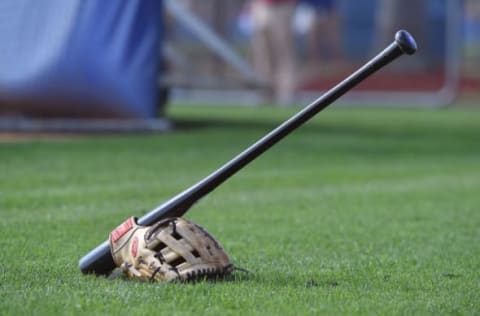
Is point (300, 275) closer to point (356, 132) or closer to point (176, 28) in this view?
point (356, 132)

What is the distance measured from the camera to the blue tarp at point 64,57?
8938 millimetres

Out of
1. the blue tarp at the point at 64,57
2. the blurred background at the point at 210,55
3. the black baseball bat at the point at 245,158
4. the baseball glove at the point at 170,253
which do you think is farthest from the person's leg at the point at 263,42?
the baseball glove at the point at 170,253

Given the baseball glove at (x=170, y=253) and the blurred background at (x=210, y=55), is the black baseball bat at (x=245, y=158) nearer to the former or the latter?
the baseball glove at (x=170, y=253)

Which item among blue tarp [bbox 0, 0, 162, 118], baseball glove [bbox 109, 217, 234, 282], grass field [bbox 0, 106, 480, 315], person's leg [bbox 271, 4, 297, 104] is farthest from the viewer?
person's leg [bbox 271, 4, 297, 104]

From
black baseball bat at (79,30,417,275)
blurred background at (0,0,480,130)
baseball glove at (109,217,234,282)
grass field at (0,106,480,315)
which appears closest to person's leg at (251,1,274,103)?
blurred background at (0,0,480,130)

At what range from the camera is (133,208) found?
18.2 feet

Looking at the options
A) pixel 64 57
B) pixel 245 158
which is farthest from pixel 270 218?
pixel 64 57

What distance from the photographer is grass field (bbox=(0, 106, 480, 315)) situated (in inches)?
129

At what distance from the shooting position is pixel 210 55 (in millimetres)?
18250

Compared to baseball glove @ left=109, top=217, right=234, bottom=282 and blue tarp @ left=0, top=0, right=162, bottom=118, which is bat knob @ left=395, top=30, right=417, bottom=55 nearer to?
baseball glove @ left=109, top=217, right=234, bottom=282

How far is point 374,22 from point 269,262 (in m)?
14.1

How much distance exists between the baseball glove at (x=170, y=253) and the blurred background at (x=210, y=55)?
216 inches

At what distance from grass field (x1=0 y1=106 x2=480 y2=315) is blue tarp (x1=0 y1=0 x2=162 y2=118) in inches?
15.3

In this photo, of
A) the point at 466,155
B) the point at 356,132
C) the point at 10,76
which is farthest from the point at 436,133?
the point at 10,76
